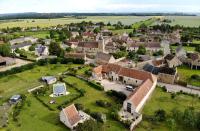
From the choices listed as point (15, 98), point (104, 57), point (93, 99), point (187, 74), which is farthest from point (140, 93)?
point (104, 57)

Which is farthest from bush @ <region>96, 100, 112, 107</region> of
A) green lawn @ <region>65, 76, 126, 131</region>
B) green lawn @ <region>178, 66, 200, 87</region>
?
green lawn @ <region>178, 66, 200, 87</region>

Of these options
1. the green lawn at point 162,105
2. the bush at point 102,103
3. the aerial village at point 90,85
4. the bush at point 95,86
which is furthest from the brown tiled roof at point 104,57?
the bush at point 102,103

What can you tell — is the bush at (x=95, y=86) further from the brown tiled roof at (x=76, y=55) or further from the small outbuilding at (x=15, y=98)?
the brown tiled roof at (x=76, y=55)

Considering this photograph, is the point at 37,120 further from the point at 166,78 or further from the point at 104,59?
the point at 104,59

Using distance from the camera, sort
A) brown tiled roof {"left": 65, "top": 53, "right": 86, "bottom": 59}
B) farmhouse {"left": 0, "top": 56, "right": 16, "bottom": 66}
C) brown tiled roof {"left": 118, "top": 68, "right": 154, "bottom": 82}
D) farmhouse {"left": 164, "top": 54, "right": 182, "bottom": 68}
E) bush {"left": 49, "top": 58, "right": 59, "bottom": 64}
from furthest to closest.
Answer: brown tiled roof {"left": 65, "top": 53, "right": 86, "bottom": 59}, farmhouse {"left": 0, "top": 56, "right": 16, "bottom": 66}, bush {"left": 49, "top": 58, "right": 59, "bottom": 64}, farmhouse {"left": 164, "top": 54, "right": 182, "bottom": 68}, brown tiled roof {"left": 118, "top": 68, "right": 154, "bottom": 82}

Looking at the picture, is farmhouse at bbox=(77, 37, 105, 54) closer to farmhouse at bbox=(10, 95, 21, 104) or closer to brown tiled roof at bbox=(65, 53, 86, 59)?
brown tiled roof at bbox=(65, 53, 86, 59)

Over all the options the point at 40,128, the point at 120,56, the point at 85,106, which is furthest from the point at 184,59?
the point at 40,128
